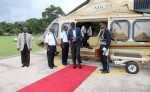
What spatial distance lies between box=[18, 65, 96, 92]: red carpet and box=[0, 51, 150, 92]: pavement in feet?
0.74

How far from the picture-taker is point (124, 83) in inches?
386

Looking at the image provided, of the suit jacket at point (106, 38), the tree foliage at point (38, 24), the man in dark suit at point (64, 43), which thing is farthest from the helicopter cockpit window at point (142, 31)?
the tree foliage at point (38, 24)

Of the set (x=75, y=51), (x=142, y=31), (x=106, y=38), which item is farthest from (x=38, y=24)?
(x=106, y=38)

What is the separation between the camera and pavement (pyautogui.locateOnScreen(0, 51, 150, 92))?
9.09 meters

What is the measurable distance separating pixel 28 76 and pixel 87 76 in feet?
6.79

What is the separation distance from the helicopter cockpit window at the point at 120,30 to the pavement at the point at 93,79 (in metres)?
1.25

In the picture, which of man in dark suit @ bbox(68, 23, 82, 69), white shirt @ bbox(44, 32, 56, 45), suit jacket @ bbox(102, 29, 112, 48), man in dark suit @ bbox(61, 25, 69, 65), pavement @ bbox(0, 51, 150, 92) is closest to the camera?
pavement @ bbox(0, 51, 150, 92)

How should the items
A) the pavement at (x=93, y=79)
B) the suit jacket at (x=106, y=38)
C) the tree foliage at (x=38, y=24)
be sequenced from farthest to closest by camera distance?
1. the tree foliage at (x=38, y=24)
2. the suit jacket at (x=106, y=38)
3. the pavement at (x=93, y=79)

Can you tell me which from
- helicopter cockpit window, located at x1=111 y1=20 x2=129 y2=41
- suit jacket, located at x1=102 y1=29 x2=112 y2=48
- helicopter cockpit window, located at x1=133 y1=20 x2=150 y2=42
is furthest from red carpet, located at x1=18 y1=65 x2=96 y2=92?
helicopter cockpit window, located at x1=133 y1=20 x2=150 y2=42

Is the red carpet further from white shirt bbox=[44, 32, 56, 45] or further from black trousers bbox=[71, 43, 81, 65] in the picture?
white shirt bbox=[44, 32, 56, 45]

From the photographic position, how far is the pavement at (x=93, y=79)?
9.09 metres

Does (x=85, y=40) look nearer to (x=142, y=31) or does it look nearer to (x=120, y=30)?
(x=120, y=30)

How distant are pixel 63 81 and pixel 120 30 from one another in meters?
3.77

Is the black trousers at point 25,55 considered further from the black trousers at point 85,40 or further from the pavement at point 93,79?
the black trousers at point 85,40
